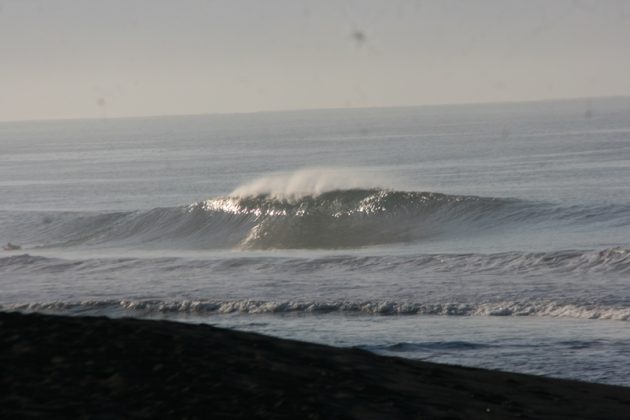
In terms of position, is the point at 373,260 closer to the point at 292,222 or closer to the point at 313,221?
the point at 292,222

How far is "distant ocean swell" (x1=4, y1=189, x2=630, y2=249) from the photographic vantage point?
38.5 metres

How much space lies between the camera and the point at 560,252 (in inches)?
1084

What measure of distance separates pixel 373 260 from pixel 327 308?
8131 millimetres

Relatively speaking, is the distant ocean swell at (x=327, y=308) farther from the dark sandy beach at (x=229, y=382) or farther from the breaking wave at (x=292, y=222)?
the breaking wave at (x=292, y=222)

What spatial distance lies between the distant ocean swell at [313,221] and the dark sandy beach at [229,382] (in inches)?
944

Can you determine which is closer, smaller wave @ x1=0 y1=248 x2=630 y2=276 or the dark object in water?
smaller wave @ x1=0 y1=248 x2=630 y2=276

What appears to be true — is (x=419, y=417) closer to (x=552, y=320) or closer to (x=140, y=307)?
(x=552, y=320)

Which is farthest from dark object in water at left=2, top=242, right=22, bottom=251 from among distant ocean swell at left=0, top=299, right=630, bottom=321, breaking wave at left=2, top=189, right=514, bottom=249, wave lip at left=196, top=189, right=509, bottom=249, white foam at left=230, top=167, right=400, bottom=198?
distant ocean swell at left=0, top=299, right=630, bottom=321

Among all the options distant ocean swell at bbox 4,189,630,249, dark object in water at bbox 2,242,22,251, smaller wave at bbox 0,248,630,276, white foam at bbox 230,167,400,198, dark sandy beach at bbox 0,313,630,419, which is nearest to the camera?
dark sandy beach at bbox 0,313,630,419

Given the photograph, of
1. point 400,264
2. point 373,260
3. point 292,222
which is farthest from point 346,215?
point 400,264

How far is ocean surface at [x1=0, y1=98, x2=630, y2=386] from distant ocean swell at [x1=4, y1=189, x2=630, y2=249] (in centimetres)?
10

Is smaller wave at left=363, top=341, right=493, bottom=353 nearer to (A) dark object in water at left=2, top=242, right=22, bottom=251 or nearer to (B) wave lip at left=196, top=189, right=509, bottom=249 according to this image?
(B) wave lip at left=196, top=189, right=509, bottom=249

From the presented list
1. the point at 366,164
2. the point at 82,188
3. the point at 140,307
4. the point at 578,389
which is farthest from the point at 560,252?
the point at 366,164

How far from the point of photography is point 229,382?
412 inches
